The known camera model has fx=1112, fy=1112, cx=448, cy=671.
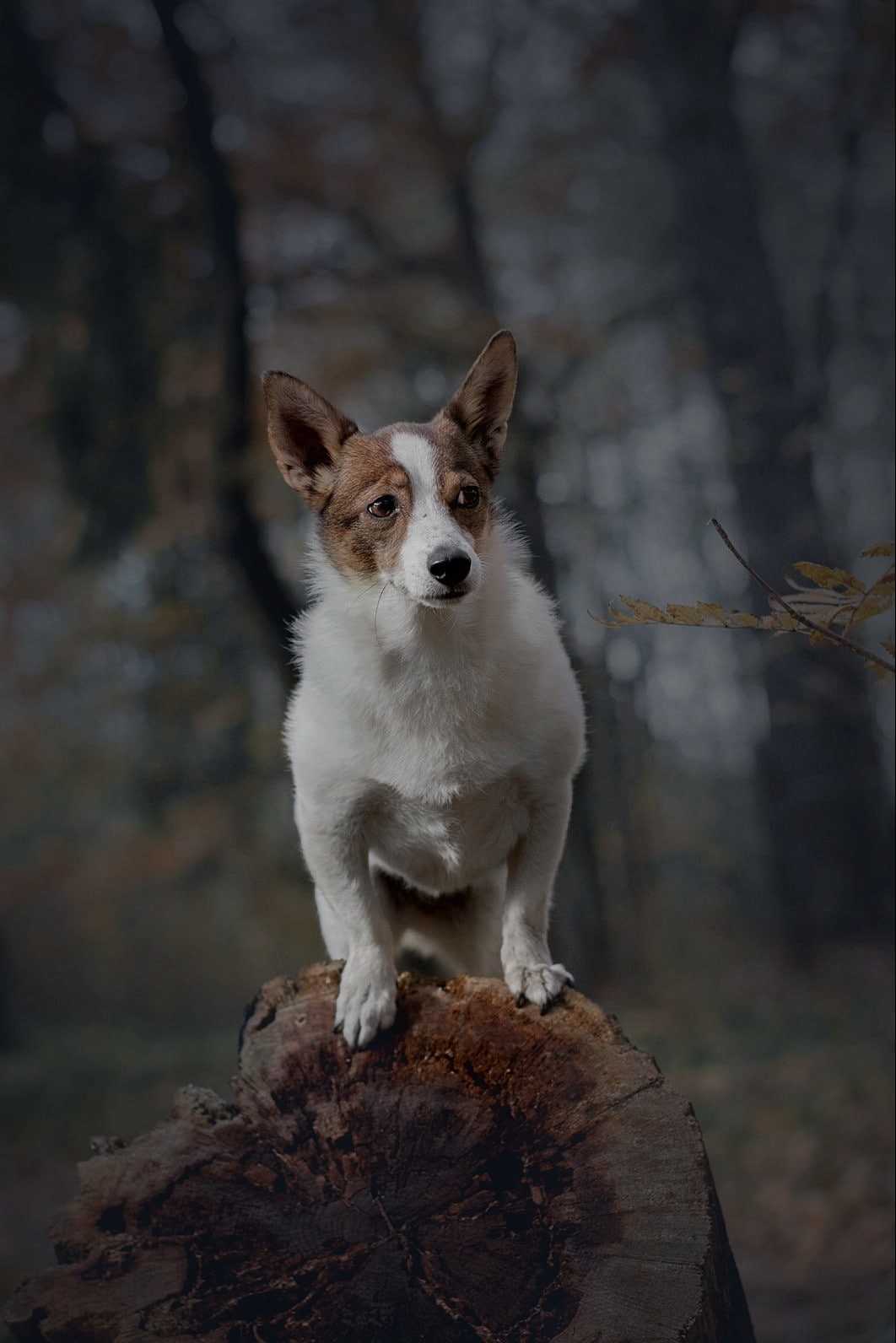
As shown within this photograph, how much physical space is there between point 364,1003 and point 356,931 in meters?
0.19

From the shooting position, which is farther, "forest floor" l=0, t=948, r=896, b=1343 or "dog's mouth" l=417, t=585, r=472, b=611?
"forest floor" l=0, t=948, r=896, b=1343

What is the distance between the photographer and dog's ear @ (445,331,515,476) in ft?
8.27

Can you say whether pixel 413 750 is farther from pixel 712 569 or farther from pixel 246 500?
pixel 712 569

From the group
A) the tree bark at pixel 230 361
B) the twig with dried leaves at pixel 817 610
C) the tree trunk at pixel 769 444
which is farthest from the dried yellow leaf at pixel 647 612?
the tree trunk at pixel 769 444

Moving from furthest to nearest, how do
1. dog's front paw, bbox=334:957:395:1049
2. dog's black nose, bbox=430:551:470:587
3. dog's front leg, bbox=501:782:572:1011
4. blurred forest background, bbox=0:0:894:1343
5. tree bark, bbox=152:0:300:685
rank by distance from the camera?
blurred forest background, bbox=0:0:894:1343, tree bark, bbox=152:0:300:685, dog's front leg, bbox=501:782:572:1011, dog's front paw, bbox=334:957:395:1049, dog's black nose, bbox=430:551:470:587

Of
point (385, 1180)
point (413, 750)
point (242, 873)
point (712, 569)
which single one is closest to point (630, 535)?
point (712, 569)

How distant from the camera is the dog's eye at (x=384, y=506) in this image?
242 cm

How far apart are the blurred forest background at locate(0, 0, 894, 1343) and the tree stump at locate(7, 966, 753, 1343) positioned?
3867 millimetres

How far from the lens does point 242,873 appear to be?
9055 mm

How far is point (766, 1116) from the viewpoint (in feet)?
20.3

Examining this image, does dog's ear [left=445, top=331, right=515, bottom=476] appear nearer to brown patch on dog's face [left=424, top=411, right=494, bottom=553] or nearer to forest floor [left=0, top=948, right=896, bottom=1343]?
brown patch on dog's face [left=424, top=411, right=494, bottom=553]

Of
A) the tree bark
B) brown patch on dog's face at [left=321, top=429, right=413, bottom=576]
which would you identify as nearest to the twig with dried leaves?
brown patch on dog's face at [left=321, top=429, right=413, bottom=576]

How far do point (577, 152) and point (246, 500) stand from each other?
3547 millimetres

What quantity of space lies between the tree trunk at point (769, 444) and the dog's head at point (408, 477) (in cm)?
477
